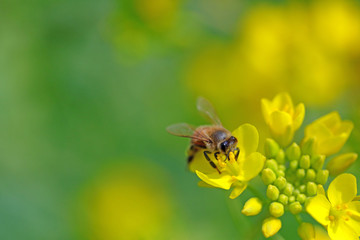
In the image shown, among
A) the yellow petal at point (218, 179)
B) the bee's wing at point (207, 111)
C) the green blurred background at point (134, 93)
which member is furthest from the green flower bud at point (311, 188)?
the green blurred background at point (134, 93)

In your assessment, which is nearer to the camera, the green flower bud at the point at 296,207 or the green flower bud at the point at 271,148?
the green flower bud at the point at 296,207

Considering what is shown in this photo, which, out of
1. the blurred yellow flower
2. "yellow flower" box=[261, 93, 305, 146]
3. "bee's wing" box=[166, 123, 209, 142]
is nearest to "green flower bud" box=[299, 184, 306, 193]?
"yellow flower" box=[261, 93, 305, 146]

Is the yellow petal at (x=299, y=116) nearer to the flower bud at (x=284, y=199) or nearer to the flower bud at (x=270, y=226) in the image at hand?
the flower bud at (x=284, y=199)

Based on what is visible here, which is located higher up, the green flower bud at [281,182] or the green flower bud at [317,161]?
the green flower bud at [317,161]

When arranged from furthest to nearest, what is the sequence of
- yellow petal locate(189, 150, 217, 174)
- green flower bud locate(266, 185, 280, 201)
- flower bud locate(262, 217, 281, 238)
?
yellow petal locate(189, 150, 217, 174), green flower bud locate(266, 185, 280, 201), flower bud locate(262, 217, 281, 238)

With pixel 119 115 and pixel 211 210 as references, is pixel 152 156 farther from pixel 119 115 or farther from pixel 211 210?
pixel 211 210

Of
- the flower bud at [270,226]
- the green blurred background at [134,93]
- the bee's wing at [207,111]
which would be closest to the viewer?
the flower bud at [270,226]

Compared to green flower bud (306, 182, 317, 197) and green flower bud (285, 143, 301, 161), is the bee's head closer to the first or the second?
green flower bud (285, 143, 301, 161)

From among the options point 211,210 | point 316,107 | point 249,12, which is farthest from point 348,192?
point 249,12

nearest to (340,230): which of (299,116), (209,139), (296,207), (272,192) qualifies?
(296,207)
